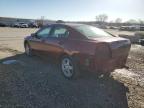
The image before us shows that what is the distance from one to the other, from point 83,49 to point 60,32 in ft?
4.62

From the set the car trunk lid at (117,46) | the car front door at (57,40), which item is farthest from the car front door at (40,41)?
the car trunk lid at (117,46)

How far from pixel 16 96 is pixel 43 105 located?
0.75 m

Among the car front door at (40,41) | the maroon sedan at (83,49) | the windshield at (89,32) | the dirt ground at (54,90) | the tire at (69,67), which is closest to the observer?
the dirt ground at (54,90)

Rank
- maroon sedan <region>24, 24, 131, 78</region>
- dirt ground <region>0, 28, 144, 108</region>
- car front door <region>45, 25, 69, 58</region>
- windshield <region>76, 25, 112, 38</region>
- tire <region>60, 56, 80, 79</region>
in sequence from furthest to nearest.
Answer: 1. car front door <region>45, 25, 69, 58</region>
2. windshield <region>76, 25, 112, 38</region>
3. tire <region>60, 56, 80, 79</region>
4. maroon sedan <region>24, 24, 131, 78</region>
5. dirt ground <region>0, 28, 144, 108</region>

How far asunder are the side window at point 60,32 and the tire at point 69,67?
72 centimetres

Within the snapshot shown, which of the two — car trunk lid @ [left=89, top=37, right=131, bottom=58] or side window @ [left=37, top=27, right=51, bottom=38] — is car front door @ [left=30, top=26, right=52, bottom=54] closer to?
side window @ [left=37, top=27, right=51, bottom=38]

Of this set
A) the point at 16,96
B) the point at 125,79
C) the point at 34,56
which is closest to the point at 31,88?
the point at 16,96

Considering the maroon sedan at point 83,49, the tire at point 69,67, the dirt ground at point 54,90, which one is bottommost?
the dirt ground at point 54,90

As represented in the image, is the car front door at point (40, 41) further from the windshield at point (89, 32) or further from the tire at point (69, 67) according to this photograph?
the windshield at point (89, 32)

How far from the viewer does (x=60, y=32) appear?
19.4 feet

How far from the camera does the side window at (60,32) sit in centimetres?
565

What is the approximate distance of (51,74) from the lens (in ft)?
19.4

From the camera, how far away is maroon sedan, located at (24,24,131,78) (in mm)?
4652

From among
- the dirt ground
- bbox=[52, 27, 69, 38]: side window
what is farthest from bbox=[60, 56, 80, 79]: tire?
bbox=[52, 27, 69, 38]: side window
